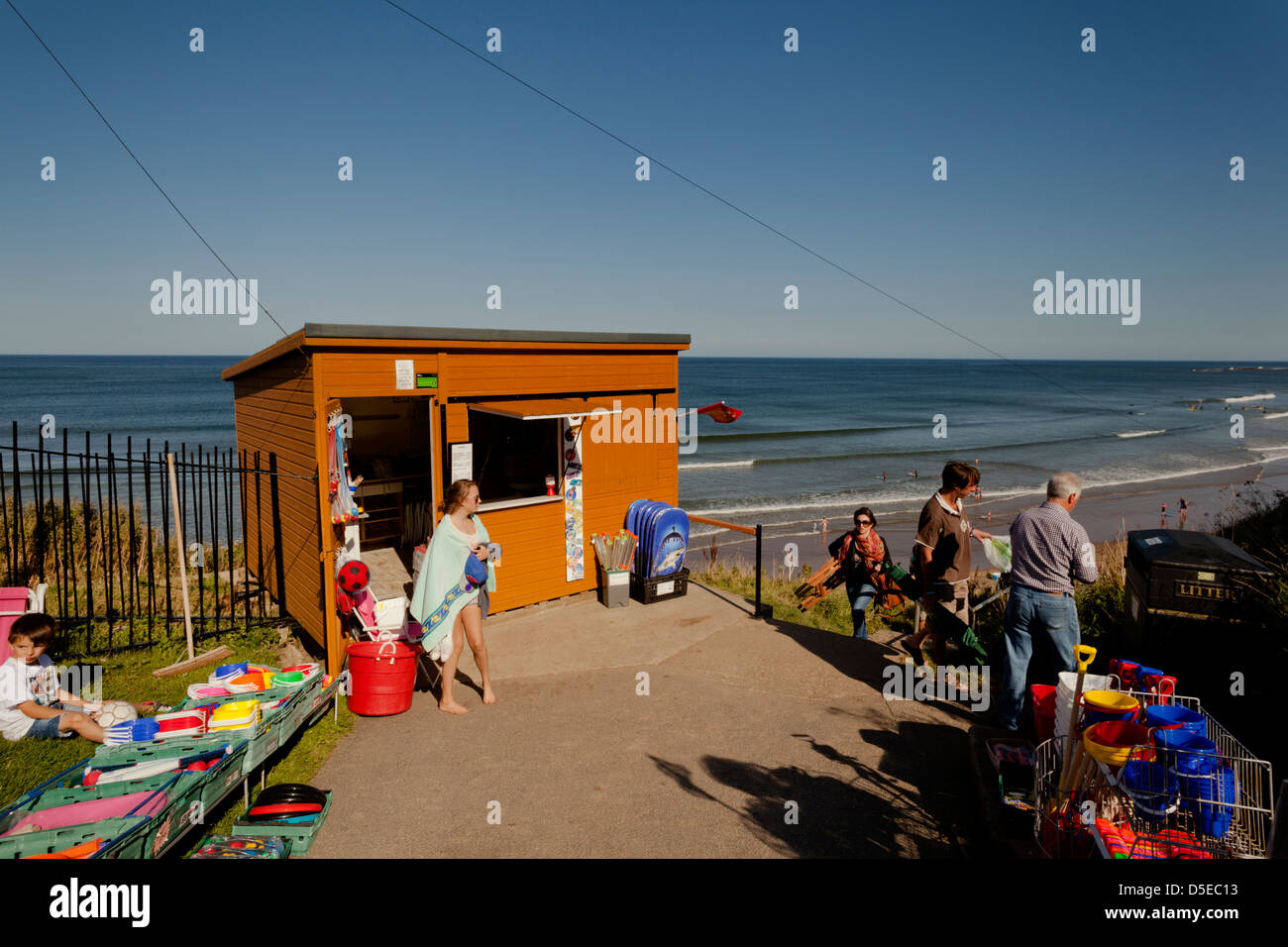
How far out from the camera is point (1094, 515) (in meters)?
22.6

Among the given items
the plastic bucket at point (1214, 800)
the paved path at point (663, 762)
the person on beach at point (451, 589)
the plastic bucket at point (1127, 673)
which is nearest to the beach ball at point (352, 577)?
the person on beach at point (451, 589)

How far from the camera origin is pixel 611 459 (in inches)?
392

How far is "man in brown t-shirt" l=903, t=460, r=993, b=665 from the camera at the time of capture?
22.1 ft

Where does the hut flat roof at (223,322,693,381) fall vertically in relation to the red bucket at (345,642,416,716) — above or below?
above

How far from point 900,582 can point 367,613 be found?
506 centimetres

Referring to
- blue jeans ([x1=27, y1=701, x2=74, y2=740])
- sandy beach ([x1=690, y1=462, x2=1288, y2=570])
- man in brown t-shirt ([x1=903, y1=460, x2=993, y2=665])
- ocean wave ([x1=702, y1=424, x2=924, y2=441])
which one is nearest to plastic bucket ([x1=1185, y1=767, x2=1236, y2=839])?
man in brown t-shirt ([x1=903, y1=460, x2=993, y2=665])

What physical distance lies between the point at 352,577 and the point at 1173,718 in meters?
6.11

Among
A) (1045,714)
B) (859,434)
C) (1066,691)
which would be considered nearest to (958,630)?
(1045,714)

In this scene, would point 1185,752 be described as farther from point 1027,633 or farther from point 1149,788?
point 1027,633

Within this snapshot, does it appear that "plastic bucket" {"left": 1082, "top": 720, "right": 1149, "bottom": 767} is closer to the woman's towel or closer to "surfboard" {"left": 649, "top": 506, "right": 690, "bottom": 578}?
the woman's towel

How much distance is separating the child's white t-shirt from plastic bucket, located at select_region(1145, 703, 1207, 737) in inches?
272

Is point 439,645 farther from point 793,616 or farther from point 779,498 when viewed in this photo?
point 779,498

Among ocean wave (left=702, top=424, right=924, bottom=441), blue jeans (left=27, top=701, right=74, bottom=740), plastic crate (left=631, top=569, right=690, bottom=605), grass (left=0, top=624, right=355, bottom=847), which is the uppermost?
ocean wave (left=702, top=424, right=924, bottom=441)
